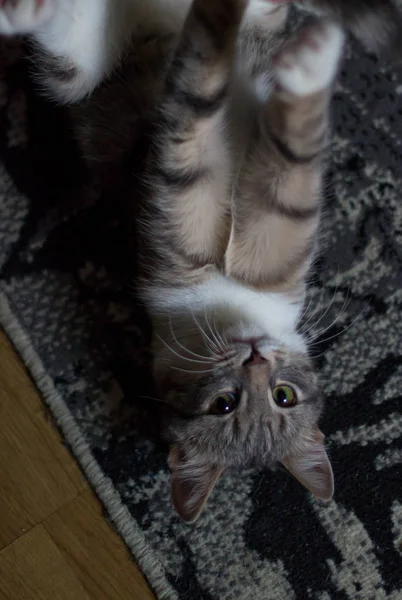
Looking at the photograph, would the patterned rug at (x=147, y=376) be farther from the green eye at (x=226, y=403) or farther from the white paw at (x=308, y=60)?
the white paw at (x=308, y=60)

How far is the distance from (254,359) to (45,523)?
543 mm

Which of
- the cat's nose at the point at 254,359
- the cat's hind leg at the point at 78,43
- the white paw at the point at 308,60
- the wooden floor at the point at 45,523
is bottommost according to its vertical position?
the wooden floor at the point at 45,523

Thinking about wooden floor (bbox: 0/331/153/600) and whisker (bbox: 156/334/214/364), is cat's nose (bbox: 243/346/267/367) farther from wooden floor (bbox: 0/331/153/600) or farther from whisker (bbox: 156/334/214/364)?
wooden floor (bbox: 0/331/153/600)

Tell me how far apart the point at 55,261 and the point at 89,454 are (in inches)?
15.5

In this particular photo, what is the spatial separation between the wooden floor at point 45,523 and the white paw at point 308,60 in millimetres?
759

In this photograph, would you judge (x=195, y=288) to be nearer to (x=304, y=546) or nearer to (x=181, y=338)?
(x=181, y=338)

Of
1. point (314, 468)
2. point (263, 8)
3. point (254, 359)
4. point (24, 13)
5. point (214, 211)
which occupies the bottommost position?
point (314, 468)

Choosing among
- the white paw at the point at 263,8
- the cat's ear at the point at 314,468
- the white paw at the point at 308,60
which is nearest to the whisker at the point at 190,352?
the cat's ear at the point at 314,468

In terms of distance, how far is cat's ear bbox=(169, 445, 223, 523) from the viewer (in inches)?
41.6

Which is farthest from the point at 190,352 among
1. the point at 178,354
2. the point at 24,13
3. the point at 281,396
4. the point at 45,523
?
the point at 24,13

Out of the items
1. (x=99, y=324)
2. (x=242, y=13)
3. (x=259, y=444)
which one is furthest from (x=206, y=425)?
(x=242, y=13)

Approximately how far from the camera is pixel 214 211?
99 centimetres

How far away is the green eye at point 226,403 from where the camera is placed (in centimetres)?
103

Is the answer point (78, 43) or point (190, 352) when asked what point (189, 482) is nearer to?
point (190, 352)
